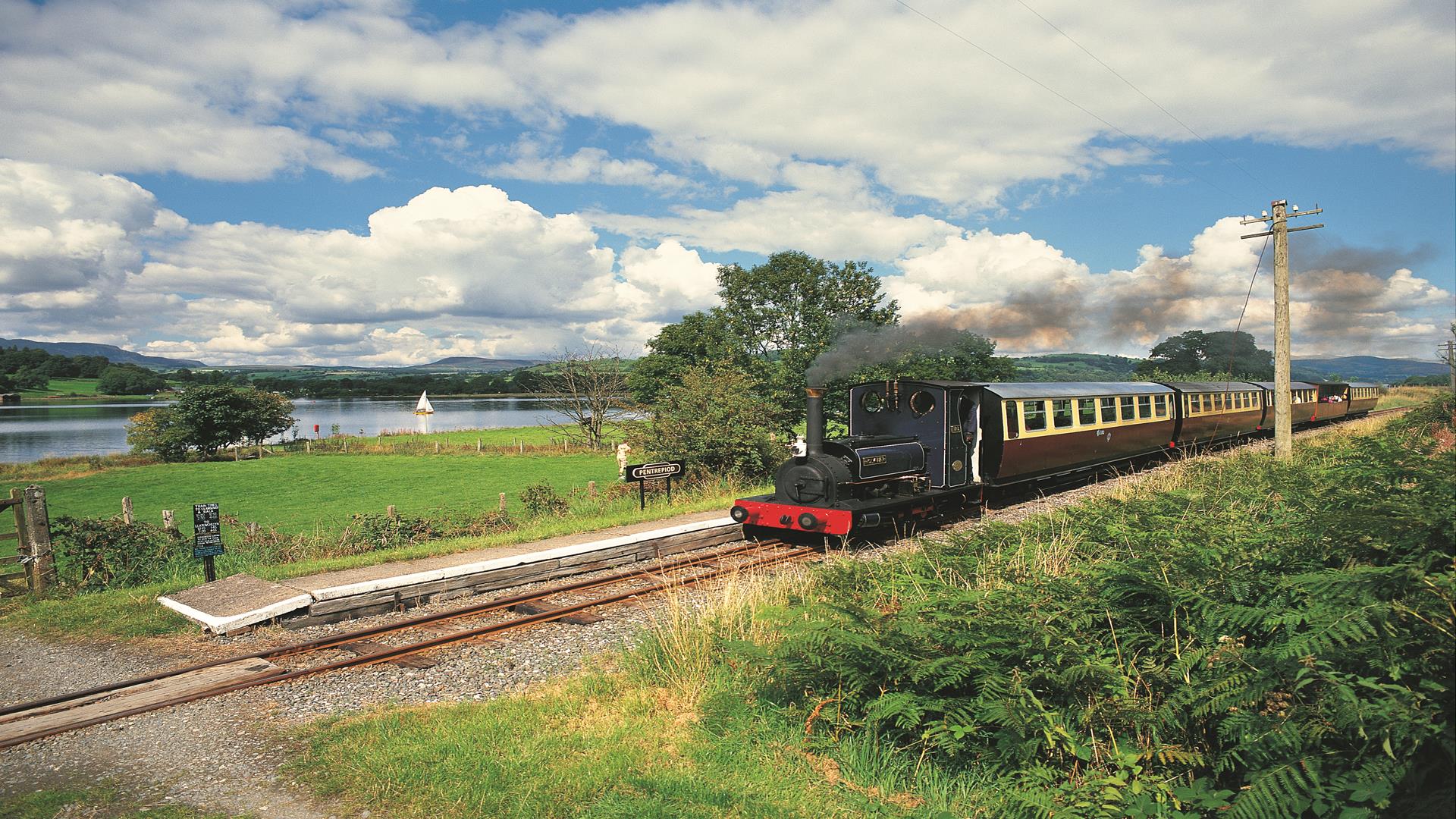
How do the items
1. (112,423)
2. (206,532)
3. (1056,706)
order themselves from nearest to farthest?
(1056,706), (206,532), (112,423)

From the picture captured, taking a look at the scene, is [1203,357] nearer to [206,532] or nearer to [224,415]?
[206,532]

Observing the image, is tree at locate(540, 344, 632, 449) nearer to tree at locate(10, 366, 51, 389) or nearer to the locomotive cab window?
the locomotive cab window

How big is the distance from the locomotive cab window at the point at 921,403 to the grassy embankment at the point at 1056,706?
6.49m

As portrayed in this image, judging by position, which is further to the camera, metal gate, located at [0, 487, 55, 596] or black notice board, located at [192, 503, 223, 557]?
metal gate, located at [0, 487, 55, 596]

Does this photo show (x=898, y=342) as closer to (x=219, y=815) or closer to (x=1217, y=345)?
(x=219, y=815)

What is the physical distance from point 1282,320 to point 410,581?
1751 centimetres

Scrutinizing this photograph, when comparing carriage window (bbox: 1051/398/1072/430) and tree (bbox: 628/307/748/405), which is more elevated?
tree (bbox: 628/307/748/405)

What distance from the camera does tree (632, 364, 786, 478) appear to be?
1869cm

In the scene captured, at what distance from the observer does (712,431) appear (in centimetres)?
1855

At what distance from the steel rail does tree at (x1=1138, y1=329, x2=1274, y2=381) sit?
41.3m

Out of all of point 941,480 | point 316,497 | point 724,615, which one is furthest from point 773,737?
point 316,497

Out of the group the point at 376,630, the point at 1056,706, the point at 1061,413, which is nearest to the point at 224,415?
the point at 376,630

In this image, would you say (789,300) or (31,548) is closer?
(31,548)

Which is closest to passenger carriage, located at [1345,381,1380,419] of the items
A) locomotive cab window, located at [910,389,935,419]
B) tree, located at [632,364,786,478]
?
tree, located at [632,364,786,478]
